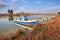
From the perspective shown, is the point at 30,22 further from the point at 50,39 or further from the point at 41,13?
the point at 50,39

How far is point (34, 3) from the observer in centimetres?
209

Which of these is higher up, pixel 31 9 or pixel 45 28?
pixel 31 9

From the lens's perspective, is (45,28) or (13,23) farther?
(45,28)

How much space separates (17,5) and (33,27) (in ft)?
1.63

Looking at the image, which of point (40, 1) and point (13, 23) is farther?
point (40, 1)

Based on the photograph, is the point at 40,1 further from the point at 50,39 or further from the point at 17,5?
the point at 50,39

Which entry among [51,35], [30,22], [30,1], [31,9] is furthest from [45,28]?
[30,1]

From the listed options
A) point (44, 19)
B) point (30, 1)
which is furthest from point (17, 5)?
point (44, 19)

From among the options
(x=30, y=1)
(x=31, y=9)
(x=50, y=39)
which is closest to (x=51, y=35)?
(x=50, y=39)

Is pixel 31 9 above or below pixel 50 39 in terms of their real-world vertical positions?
above

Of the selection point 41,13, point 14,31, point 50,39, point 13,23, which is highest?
point 41,13

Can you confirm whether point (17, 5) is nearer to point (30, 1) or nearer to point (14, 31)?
point (30, 1)

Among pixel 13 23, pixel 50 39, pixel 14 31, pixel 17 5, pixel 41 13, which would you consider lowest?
pixel 50 39

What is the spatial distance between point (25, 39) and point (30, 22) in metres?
0.32
